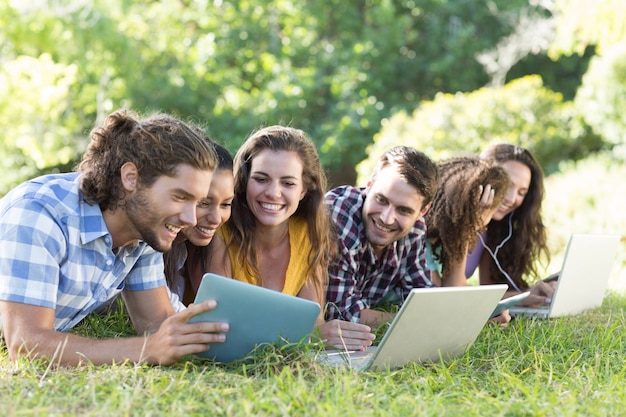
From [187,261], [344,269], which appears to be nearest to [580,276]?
[344,269]

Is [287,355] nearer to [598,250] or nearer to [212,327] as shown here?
[212,327]

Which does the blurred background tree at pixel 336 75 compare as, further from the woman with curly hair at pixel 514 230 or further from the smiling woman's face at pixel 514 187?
the smiling woman's face at pixel 514 187

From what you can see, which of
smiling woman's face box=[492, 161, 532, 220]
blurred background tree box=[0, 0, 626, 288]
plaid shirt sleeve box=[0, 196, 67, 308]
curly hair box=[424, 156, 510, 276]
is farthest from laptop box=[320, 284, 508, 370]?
blurred background tree box=[0, 0, 626, 288]

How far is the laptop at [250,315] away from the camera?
2668 millimetres

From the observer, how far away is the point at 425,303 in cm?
266

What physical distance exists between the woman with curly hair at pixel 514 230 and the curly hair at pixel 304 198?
1.60 metres

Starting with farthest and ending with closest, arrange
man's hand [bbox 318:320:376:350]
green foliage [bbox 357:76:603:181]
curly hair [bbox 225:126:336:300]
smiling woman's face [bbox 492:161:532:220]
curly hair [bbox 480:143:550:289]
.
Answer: green foliage [bbox 357:76:603:181], curly hair [bbox 480:143:550:289], smiling woman's face [bbox 492:161:532:220], curly hair [bbox 225:126:336:300], man's hand [bbox 318:320:376:350]

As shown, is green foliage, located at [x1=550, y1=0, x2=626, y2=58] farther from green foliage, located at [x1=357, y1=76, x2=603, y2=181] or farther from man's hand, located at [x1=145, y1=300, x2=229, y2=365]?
man's hand, located at [x1=145, y1=300, x2=229, y2=365]

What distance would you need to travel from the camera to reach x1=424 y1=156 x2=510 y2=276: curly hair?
457 centimetres

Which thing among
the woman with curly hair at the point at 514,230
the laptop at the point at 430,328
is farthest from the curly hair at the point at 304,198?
the woman with curly hair at the point at 514,230

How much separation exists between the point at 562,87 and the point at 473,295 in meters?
15.0

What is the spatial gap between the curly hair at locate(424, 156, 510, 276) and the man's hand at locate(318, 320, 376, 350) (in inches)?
59.4

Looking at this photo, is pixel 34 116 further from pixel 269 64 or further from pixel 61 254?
pixel 61 254

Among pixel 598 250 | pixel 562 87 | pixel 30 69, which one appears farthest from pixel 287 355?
pixel 562 87
